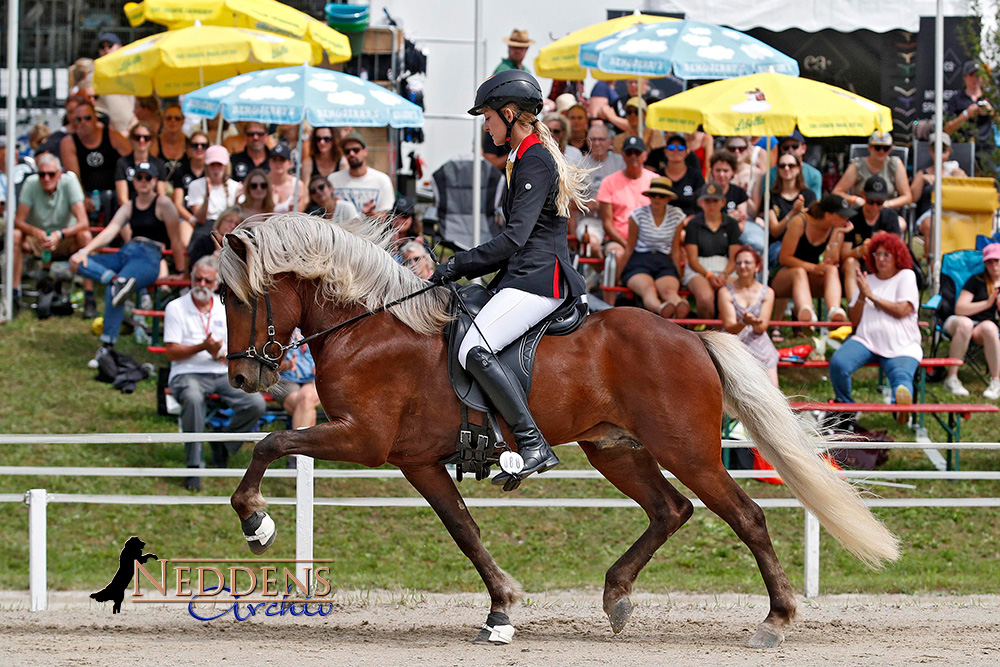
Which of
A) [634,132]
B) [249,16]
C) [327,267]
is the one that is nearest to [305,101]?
[249,16]

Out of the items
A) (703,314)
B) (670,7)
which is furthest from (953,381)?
(670,7)

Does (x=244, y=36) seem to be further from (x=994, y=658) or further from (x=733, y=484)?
(x=994, y=658)

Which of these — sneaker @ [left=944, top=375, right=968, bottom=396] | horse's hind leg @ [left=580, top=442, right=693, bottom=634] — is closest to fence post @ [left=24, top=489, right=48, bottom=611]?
horse's hind leg @ [left=580, top=442, right=693, bottom=634]

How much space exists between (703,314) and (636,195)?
1.95 m

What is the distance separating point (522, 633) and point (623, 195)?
6795 mm

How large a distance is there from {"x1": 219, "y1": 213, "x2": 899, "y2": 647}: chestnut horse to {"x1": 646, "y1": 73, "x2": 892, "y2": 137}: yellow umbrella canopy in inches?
206

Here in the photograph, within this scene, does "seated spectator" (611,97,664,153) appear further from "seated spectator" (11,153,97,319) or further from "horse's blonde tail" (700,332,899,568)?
"horse's blonde tail" (700,332,899,568)

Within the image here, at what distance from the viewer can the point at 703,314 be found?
11312 millimetres

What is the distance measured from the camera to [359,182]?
12281 millimetres

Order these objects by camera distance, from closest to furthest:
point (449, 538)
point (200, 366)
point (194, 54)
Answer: point (449, 538) < point (200, 366) < point (194, 54)

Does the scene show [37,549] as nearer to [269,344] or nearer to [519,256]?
Result: [269,344]

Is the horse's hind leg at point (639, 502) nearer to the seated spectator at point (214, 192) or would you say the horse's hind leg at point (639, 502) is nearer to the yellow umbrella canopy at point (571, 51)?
the seated spectator at point (214, 192)

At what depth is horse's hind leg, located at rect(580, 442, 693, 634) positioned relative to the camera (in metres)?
6.50

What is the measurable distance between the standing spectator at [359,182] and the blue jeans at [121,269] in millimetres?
1892
